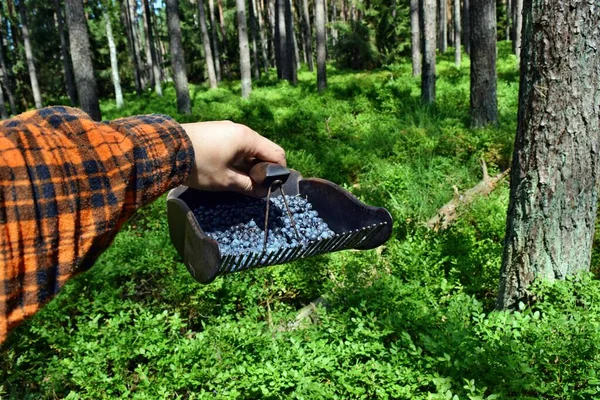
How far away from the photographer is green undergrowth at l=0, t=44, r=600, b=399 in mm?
2684

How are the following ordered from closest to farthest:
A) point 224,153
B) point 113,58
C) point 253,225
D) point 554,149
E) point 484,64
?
point 224,153, point 253,225, point 554,149, point 484,64, point 113,58

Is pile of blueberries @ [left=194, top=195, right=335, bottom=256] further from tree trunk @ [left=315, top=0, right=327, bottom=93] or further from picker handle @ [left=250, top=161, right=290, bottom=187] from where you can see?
tree trunk @ [left=315, top=0, right=327, bottom=93]

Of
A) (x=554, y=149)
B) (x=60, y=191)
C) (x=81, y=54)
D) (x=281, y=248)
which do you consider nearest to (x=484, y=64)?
(x=554, y=149)

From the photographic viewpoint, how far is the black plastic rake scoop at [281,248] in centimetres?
173

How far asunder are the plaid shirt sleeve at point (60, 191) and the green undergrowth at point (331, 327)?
198 cm

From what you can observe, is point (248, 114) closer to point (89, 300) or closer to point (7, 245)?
point (89, 300)

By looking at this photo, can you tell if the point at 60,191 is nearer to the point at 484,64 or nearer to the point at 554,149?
the point at 554,149

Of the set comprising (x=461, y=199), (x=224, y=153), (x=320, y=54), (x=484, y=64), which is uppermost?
(x=320, y=54)

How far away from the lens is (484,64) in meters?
8.02

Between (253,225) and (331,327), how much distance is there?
167 centimetres

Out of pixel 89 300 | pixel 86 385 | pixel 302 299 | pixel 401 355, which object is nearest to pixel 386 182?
pixel 302 299

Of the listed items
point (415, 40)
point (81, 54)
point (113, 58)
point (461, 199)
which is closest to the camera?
point (461, 199)

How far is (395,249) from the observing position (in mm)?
4375

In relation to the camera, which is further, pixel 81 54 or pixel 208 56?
pixel 208 56
